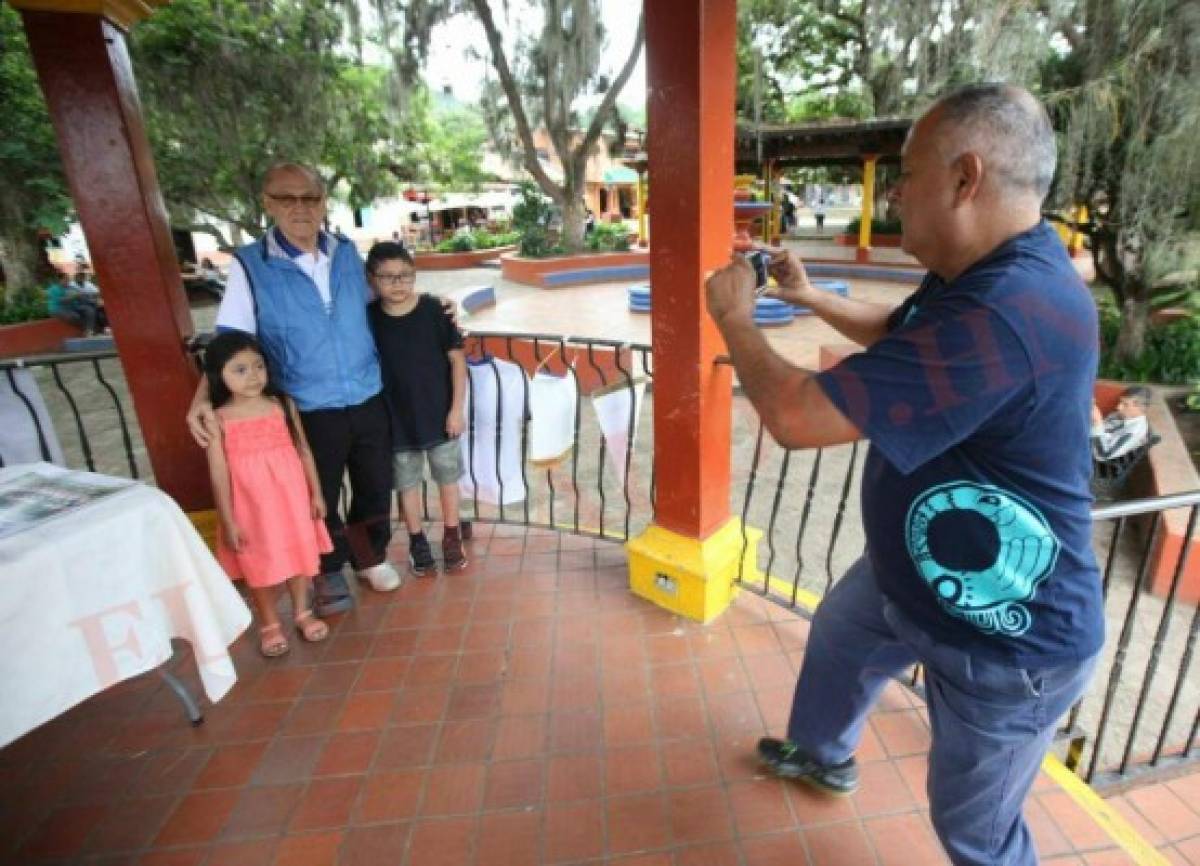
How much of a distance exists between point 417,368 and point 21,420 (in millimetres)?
1938

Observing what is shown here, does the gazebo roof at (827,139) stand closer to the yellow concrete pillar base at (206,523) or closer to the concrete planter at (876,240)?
the concrete planter at (876,240)

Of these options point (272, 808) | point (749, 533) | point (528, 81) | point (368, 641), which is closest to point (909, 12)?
point (749, 533)

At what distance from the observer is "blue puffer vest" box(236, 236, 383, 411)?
97.2 inches

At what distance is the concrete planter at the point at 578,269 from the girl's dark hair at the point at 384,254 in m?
13.3

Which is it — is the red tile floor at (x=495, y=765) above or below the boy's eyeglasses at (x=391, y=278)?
below

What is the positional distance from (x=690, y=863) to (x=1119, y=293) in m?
9.12

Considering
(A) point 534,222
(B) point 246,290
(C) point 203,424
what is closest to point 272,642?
(C) point 203,424

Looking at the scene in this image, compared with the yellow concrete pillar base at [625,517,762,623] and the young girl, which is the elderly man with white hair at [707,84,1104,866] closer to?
the yellow concrete pillar base at [625,517,762,623]

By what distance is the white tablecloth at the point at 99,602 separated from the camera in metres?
1.71

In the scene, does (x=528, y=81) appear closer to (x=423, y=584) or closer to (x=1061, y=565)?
(x=423, y=584)

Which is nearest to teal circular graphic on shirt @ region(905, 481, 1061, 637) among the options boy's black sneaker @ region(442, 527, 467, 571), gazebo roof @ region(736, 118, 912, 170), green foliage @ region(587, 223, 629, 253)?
boy's black sneaker @ region(442, 527, 467, 571)

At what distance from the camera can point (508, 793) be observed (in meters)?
2.04

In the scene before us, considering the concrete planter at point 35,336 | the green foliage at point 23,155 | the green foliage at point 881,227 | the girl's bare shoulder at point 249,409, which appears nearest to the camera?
the girl's bare shoulder at point 249,409

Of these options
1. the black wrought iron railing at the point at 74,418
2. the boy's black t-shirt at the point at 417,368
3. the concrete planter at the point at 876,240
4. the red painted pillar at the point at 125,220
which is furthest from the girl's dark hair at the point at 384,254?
the concrete planter at the point at 876,240
